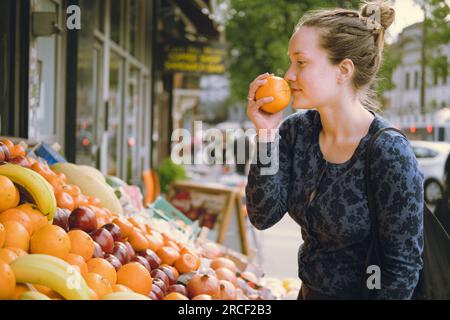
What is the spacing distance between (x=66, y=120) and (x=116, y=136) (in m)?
3.57

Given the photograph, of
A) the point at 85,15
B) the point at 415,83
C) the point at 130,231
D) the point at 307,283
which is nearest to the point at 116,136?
the point at 85,15

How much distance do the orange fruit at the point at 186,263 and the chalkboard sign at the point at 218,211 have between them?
384cm

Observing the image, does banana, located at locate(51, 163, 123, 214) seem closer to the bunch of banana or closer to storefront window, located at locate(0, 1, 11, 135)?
storefront window, located at locate(0, 1, 11, 135)

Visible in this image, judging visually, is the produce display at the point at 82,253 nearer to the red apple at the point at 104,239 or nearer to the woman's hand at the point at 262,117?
the red apple at the point at 104,239

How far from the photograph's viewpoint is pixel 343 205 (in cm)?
213

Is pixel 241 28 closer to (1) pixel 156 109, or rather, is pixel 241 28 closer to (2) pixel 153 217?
(1) pixel 156 109

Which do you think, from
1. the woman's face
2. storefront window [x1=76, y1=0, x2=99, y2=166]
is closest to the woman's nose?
the woman's face

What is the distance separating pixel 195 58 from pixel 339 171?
10.0 meters

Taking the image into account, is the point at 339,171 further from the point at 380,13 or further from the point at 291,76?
the point at 380,13

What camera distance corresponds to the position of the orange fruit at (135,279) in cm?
250

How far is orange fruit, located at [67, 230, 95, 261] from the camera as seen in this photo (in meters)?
2.48

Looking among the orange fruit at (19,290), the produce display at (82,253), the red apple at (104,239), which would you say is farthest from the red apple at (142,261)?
the orange fruit at (19,290)

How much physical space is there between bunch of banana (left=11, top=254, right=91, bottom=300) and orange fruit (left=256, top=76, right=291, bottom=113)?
0.98 meters
